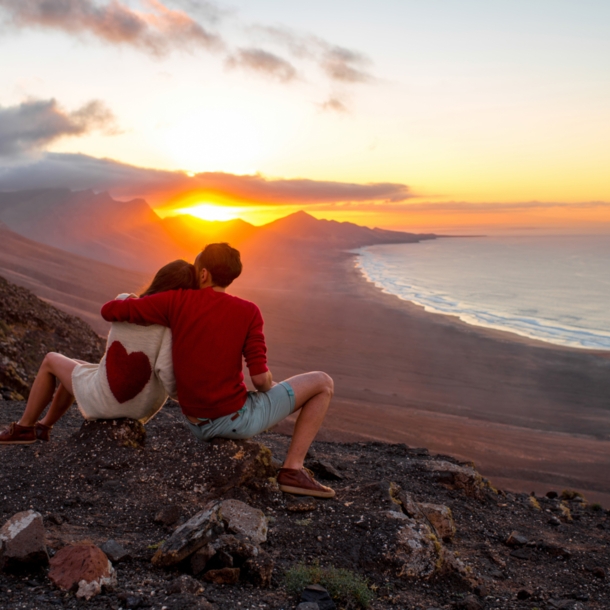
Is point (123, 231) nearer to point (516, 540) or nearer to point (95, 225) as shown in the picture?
point (95, 225)

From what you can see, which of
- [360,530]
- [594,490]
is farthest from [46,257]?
[360,530]

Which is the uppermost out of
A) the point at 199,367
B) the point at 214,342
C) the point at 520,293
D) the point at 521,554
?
the point at 214,342

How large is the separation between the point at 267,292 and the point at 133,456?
30.8m

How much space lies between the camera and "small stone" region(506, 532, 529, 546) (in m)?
4.21

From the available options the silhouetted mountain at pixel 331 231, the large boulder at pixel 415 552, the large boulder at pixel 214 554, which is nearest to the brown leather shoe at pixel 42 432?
the large boulder at pixel 214 554

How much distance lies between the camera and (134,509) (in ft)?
12.4

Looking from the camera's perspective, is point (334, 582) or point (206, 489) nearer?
point (334, 582)

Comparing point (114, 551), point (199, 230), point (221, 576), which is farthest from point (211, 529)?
point (199, 230)

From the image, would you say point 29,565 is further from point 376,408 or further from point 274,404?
point 376,408

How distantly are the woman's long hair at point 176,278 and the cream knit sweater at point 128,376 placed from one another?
0.24m

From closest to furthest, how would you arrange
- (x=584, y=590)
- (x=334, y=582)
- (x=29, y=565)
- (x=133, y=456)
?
1. (x=29, y=565)
2. (x=334, y=582)
3. (x=584, y=590)
4. (x=133, y=456)

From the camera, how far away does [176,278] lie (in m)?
3.83

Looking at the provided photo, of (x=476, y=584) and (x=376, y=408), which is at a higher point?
(x=476, y=584)

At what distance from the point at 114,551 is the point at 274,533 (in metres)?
0.95
